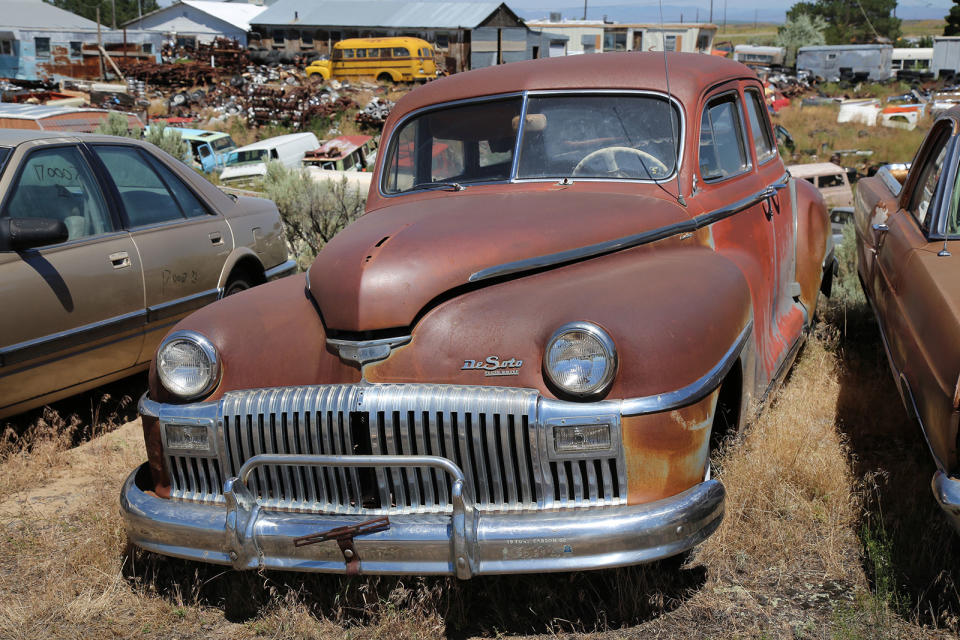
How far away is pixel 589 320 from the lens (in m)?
2.92

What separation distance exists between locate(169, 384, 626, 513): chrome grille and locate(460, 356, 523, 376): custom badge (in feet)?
0.24

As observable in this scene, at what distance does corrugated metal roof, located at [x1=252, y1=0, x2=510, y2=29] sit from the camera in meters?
46.7

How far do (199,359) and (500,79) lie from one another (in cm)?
215

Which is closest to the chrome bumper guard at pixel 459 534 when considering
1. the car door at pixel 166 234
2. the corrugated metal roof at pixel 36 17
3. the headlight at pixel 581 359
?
the headlight at pixel 581 359

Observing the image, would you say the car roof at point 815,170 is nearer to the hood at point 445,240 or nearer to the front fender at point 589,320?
the hood at point 445,240

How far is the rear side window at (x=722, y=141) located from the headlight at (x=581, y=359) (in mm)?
1655

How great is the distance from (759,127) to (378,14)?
46.8m

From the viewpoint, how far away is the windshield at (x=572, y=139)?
13.6ft

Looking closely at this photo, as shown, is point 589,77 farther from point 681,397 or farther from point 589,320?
point 681,397

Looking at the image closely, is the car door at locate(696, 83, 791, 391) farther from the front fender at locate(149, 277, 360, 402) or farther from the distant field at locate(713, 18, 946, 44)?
the distant field at locate(713, 18, 946, 44)

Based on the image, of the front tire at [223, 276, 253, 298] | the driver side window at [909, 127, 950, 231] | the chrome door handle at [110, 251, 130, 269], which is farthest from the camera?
the front tire at [223, 276, 253, 298]

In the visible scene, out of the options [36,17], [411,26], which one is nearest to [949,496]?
[411,26]

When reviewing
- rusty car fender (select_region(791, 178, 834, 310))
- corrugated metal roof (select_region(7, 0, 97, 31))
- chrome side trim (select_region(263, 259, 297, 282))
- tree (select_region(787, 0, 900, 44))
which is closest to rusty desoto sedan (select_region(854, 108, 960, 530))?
rusty car fender (select_region(791, 178, 834, 310))

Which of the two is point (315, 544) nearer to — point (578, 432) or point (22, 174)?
point (578, 432)
